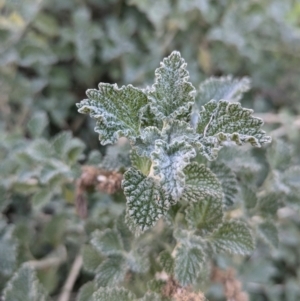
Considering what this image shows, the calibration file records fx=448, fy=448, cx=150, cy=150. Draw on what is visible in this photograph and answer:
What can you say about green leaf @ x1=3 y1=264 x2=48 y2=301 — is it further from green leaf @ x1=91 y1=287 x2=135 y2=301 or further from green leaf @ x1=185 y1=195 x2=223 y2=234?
green leaf @ x1=185 y1=195 x2=223 y2=234

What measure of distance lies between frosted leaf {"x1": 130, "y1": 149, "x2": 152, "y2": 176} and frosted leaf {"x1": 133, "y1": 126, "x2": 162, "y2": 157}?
20 millimetres

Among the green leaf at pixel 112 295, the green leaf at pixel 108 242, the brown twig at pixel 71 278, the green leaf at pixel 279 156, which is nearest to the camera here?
the green leaf at pixel 112 295

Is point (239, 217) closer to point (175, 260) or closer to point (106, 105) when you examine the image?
point (175, 260)

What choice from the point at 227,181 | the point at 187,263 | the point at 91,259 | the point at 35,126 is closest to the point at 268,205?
the point at 227,181

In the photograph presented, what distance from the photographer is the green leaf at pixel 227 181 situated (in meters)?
0.79

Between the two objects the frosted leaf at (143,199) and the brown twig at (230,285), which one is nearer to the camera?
the frosted leaf at (143,199)

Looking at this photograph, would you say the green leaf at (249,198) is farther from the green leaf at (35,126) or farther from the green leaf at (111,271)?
the green leaf at (35,126)

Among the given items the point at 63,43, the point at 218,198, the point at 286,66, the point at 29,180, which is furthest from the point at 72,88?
the point at 218,198

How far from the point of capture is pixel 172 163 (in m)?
0.60

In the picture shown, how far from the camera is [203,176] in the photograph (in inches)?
26.1

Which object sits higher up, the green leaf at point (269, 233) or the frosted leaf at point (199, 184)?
the green leaf at point (269, 233)

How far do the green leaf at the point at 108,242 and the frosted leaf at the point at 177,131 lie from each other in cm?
26

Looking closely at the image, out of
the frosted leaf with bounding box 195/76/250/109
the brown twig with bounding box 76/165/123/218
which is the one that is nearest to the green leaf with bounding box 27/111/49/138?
the brown twig with bounding box 76/165/123/218

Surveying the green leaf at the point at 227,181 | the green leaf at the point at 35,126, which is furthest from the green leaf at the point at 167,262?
the green leaf at the point at 35,126
